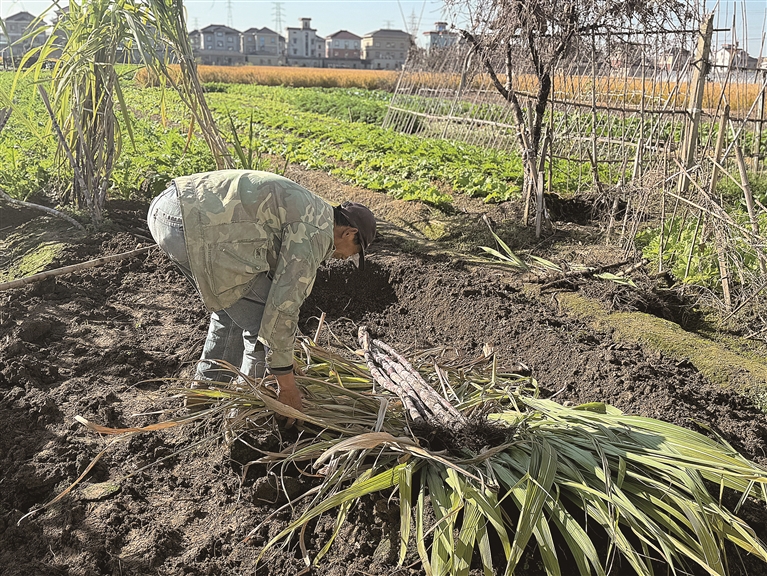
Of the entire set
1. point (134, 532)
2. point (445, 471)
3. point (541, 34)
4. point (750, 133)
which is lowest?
point (134, 532)

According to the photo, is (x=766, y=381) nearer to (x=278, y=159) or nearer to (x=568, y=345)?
(x=568, y=345)

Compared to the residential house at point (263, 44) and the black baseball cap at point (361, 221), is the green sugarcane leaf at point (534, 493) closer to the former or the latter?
the black baseball cap at point (361, 221)

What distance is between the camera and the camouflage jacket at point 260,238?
8.02 feet

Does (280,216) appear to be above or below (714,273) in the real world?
above

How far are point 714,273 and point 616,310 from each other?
0.84 m

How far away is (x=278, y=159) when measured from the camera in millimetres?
10008

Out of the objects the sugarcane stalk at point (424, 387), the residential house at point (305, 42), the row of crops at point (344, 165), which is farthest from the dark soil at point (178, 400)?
the residential house at point (305, 42)

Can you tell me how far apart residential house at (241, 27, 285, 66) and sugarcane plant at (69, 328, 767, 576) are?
254 feet

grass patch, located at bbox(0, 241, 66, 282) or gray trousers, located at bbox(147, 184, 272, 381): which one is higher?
gray trousers, located at bbox(147, 184, 272, 381)

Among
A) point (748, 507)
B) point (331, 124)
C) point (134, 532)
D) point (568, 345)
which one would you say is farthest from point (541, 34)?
point (331, 124)

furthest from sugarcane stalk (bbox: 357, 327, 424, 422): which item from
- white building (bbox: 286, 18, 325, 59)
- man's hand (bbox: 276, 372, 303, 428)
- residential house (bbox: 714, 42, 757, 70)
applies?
white building (bbox: 286, 18, 325, 59)

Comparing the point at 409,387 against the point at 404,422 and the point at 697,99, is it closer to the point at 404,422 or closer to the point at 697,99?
the point at 404,422

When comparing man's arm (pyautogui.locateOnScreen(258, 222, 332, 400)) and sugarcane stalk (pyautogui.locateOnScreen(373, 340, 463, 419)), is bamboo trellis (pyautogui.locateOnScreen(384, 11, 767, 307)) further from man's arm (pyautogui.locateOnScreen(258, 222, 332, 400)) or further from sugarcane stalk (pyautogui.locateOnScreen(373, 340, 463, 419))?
man's arm (pyautogui.locateOnScreen(258, 222, 332, 400))

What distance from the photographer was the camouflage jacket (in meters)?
2.44
